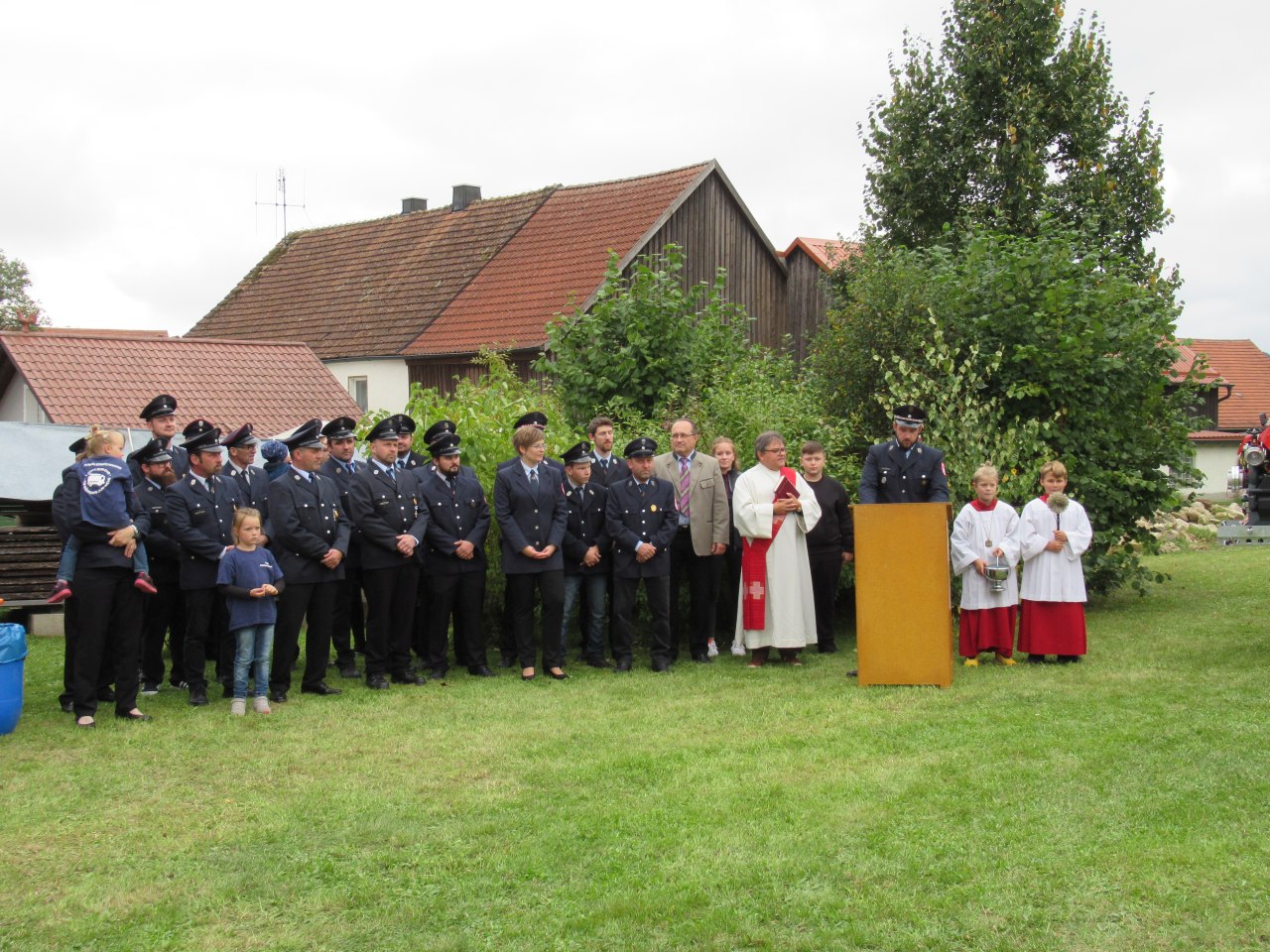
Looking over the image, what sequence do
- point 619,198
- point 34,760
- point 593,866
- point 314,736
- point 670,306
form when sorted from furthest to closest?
point 619,198, point 670,306, point 314,736, point 34,760, point 593,866

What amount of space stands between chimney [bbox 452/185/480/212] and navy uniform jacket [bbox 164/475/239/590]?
2564 cm

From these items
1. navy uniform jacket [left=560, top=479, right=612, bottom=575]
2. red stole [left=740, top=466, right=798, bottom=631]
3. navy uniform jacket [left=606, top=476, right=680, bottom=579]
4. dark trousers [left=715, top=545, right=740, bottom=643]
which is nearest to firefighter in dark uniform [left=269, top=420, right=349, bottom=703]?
navy uniform jacket [left=560, top=479, right=612, bottom=575]

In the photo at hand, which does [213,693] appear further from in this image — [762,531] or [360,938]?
[360,938]

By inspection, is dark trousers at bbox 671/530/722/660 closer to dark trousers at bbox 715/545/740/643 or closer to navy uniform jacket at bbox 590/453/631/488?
dark trousers at bbox 715/545/740/643

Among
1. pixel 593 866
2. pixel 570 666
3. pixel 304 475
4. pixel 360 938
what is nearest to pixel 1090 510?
pixel 570 666

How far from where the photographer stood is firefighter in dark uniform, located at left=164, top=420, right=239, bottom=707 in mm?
9719

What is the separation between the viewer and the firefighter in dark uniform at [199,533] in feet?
31.9

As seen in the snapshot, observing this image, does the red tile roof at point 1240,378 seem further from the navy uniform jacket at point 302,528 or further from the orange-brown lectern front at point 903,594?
the navy uniform jacket at point 302,528

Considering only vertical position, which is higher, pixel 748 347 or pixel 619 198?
pixel 619 198

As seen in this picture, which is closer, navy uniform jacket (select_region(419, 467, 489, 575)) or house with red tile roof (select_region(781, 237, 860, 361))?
navy uniform jacket (select_region(419, 467, 489, 575))

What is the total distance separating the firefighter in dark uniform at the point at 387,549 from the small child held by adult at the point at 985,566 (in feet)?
14.0

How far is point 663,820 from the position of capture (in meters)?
6.24

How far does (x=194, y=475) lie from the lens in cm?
994

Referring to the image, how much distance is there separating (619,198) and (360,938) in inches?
1021
